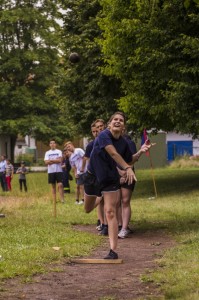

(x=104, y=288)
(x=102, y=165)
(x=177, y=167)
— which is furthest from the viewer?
(x=177, y=167)

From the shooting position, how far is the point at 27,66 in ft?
192

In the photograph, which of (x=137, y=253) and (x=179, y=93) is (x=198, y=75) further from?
(x=137, y=253)

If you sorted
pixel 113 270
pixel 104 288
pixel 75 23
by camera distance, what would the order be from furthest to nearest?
pixel 75 23, pixel 113 270, pixel 104 288

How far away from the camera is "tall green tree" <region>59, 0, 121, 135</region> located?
27938 mm

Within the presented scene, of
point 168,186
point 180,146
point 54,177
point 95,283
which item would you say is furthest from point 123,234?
point 180,146

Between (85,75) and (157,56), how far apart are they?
34.1ft

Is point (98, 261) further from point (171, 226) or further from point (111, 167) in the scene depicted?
point (171, 226)

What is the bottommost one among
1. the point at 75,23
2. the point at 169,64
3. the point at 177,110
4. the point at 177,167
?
the point at 177,167

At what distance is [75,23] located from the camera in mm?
30312

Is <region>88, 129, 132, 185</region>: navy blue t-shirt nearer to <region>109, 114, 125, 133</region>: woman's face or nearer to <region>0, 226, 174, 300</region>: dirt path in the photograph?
<region>109, 114, 125, 133</region>: woman's face

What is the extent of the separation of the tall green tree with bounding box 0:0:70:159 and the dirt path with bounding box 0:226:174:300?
47624mm

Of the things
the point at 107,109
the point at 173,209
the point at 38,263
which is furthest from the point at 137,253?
the point at 107,109

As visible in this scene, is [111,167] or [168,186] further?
[168,186]

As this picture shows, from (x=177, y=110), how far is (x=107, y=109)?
8.69 m
